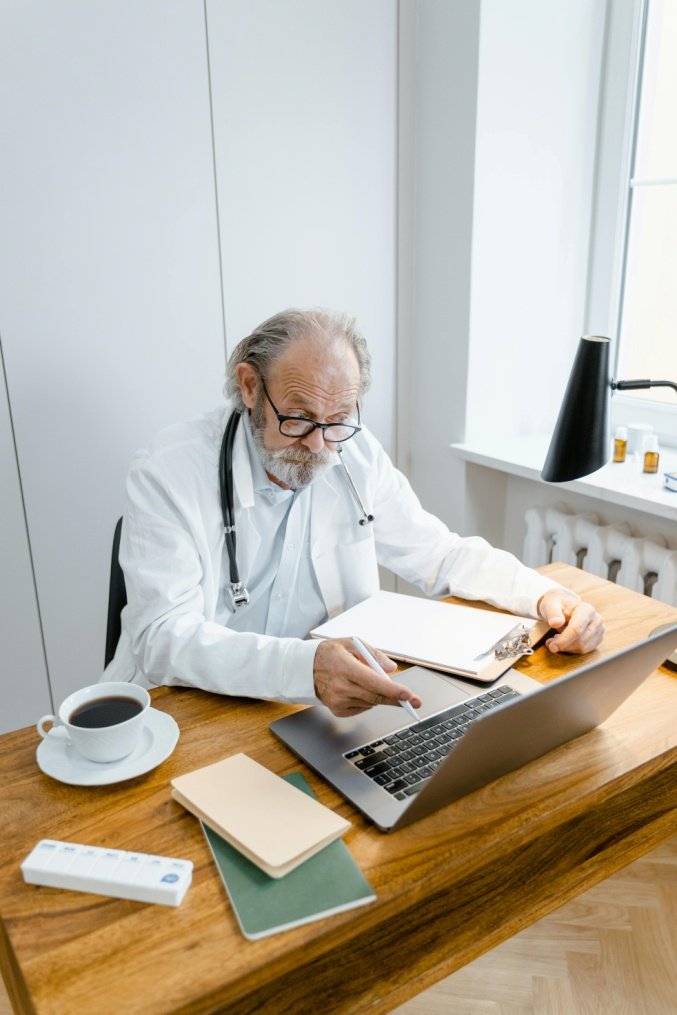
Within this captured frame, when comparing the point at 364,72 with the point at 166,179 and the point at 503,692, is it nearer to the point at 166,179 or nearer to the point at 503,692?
the point at 166,179

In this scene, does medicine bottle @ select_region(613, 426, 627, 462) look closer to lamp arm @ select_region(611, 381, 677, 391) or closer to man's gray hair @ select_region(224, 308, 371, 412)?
lamp arm @ select_region(611, 381, 677, 391)

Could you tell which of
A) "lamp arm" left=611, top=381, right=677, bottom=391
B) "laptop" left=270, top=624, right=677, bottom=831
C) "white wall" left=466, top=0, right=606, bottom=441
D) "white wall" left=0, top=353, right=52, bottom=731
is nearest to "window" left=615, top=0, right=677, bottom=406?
"white wall" left=466, top=0, right=606, bottom=441

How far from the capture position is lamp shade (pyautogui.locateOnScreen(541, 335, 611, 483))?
3.87ft

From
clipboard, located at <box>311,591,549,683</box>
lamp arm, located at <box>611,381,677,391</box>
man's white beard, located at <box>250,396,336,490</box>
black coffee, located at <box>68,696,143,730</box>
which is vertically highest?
lamp arm, located at <box>611,381,677,391</box>

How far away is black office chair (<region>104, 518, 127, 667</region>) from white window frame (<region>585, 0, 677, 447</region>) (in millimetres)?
1528

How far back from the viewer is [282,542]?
1573mm

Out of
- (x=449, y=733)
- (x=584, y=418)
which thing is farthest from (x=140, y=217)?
(x=449, y=733)

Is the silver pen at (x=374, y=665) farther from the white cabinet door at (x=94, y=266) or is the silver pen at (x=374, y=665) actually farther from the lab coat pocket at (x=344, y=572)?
the white cabinet door at (x=94, y=266)

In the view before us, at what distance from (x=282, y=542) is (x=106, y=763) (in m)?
0.69

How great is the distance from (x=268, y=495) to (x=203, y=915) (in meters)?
0.92

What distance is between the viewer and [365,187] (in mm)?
2385

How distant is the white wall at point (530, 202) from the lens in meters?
2.20

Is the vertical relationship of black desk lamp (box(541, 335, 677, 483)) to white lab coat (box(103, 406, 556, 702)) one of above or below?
above

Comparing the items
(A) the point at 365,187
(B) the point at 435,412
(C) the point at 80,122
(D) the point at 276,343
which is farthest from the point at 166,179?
(B) the point at 435,412
